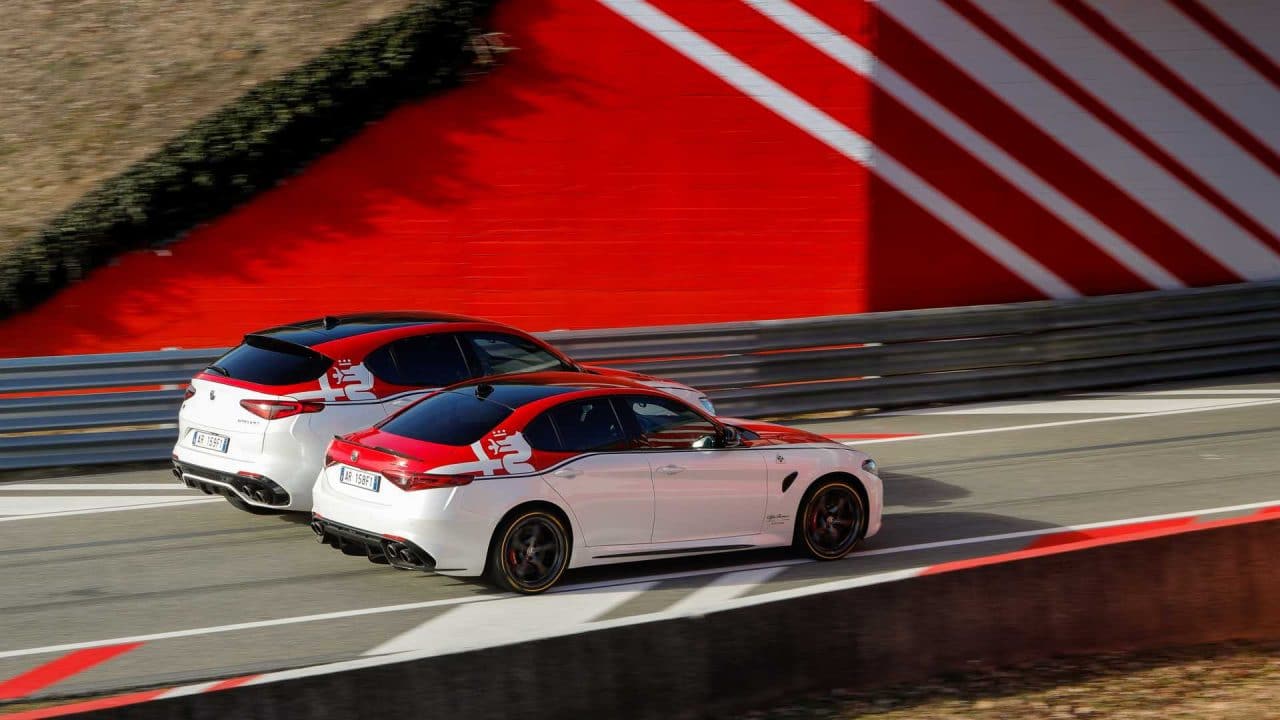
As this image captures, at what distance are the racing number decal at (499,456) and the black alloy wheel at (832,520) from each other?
83.3 inches

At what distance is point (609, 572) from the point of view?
31.3ft

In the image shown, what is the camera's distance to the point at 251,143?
1666 centimetres

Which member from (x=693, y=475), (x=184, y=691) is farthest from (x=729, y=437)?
(x=184, y=691)

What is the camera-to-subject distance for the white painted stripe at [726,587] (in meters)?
8.85

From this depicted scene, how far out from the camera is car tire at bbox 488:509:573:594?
8672 mm

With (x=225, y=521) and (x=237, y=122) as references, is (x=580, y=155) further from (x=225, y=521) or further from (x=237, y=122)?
(x=225, y=521)

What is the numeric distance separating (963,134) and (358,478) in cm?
1095

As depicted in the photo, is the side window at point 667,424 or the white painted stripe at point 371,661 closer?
the white painted stripe at point 371,661

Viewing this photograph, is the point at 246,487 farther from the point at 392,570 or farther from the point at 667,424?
the point at 667,424

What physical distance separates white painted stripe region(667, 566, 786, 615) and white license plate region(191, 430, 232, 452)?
3415 millimetres

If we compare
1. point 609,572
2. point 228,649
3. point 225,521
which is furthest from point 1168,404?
point 228,649

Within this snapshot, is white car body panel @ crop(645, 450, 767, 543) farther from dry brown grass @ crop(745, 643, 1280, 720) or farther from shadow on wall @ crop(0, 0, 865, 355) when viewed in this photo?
shadow on wall @ crop(0, 0, 865, 355)

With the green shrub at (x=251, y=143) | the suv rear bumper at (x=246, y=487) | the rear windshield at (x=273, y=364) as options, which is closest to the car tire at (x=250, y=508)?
the suv rear bumper at (x=246, y=487)

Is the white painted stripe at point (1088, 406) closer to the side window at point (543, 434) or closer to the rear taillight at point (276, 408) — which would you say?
the side window at point (543, 434)
